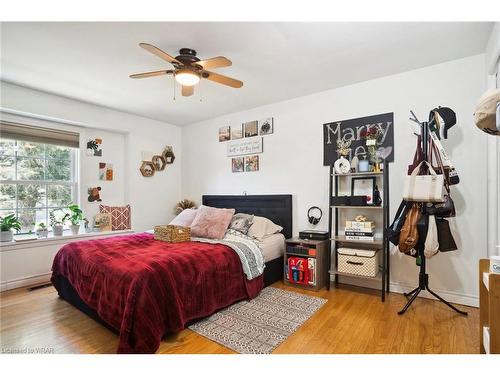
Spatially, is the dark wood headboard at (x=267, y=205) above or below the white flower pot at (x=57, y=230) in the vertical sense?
above

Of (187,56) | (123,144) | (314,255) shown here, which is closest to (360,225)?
(314,255)

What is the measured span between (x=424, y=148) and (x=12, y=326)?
12.9 ft

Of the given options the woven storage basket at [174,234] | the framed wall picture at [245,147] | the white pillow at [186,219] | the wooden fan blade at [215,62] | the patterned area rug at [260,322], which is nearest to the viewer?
the patterned area rug at [260,322]

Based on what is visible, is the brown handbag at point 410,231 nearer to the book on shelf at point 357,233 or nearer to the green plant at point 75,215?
the book on shelf at point 357,233

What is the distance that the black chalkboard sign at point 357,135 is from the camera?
292 centimetres

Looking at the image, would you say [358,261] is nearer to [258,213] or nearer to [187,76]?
[258,213]

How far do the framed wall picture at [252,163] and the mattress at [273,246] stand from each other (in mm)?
1087

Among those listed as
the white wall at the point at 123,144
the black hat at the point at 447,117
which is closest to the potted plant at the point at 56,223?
the white wall at the point at 123,144

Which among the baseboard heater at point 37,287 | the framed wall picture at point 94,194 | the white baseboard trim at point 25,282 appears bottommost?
the baseboard heater at point 37,287

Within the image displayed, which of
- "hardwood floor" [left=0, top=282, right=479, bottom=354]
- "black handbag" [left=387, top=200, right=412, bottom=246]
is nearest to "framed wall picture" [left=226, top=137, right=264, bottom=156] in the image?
"black handbag" [left=387, top=200, right=412, bottom=246]

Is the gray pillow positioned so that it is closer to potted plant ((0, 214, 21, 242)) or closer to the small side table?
the small side table

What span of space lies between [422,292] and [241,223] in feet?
6.97
